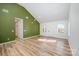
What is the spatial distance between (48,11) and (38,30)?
0.41 m

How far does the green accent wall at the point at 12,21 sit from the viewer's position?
7.22 ft

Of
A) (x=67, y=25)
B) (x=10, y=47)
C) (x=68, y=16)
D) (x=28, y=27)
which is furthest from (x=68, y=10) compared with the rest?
(x=10, y=47)

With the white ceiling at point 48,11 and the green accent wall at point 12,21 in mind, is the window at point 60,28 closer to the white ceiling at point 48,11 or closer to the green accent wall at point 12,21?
the white ceiling at point 48,11

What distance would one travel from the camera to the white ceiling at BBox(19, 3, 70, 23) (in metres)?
2.20

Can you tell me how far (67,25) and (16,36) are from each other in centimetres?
98

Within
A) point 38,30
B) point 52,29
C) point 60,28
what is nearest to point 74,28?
point 60,28

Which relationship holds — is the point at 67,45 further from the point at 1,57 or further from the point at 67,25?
the point at 1,57

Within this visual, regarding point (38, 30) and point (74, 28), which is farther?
point (38, 30)

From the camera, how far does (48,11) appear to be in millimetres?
2254

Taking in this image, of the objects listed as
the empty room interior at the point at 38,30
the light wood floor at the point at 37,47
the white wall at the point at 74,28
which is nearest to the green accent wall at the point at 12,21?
the empty room interior at the point at 38,30

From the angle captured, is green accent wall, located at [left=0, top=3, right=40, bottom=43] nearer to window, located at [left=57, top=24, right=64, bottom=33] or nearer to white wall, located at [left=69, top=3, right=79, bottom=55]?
window, located at [left=57, top=24, right=64, bottom=33]

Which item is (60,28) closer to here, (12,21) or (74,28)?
(74,28)

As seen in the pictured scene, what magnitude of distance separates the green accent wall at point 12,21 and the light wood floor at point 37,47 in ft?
0.43

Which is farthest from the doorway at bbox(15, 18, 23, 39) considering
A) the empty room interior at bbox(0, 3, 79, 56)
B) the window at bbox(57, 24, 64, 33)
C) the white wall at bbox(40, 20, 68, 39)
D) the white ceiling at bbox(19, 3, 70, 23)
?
the window at bbox(57, 24, 64, 33)
